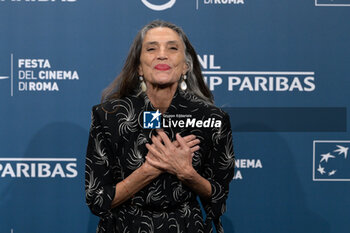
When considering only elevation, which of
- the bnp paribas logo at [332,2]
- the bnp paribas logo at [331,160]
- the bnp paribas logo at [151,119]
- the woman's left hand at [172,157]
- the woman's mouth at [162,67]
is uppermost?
the bnp paribas logo at [332,2]

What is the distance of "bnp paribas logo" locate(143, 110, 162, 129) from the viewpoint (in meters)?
1.56

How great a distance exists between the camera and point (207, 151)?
5.41 feet

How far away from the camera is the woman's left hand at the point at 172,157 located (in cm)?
154

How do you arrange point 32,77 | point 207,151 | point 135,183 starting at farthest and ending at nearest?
point 32,77
point 207,151
point 135,183

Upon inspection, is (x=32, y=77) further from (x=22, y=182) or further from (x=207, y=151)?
(x=207, y=151)

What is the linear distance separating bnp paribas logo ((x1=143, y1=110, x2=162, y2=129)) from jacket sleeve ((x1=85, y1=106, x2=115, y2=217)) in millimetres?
146

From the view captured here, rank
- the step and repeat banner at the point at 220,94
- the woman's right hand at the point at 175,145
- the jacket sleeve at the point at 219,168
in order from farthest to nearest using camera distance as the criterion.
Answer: the step and repeat banner at the point at 220,94
the jacket sleeve at the point at 219,168
the woman's right hand at the point at 175,145

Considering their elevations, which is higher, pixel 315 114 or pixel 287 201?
pixel 315 114

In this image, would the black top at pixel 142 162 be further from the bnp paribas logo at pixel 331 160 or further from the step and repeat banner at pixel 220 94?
the bnp paribas logo at pixel 331 160

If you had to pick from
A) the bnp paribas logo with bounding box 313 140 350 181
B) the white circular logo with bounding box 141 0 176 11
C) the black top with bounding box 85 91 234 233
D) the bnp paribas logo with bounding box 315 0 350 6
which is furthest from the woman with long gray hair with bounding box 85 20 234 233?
the bnp paribas logo with bounding box 315 0 350 6

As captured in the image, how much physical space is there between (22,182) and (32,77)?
0.60 meters

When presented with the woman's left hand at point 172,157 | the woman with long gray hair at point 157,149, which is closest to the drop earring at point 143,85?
the woman with long gray hair at point 157,149

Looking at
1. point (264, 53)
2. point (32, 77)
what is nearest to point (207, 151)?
point (264, 53)

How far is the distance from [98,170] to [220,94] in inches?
46.6
